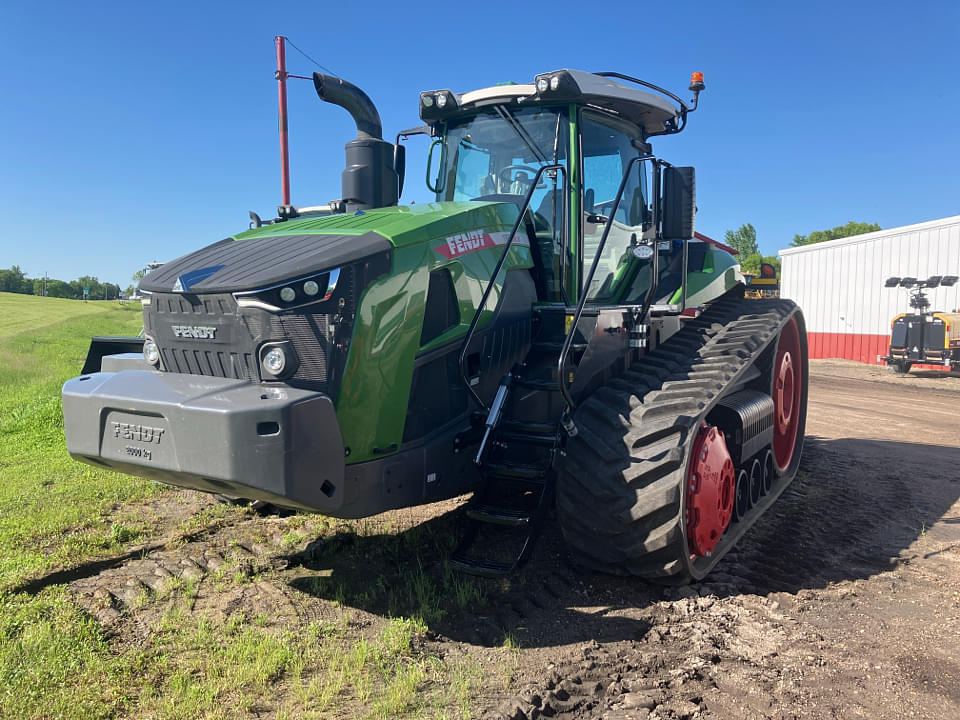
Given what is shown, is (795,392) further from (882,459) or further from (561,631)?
(561,631)

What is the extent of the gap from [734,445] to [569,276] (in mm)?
1625

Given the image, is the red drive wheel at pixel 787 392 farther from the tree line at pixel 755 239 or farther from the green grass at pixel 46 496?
the tree line at pixel 755 239

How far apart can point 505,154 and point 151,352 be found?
2.51 meters

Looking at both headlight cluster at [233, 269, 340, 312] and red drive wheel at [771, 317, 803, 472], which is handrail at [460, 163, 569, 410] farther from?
red drive wheel at [771, 317, 803, 472]

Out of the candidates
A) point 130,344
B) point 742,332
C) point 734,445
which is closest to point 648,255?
point 742,332

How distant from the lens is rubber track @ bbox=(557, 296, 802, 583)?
3.69 m

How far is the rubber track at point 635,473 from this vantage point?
3.69 meters

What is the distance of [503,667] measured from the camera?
3.15 m

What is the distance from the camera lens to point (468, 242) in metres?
3.97

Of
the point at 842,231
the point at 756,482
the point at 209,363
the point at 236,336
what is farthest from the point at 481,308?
the point at 842,231

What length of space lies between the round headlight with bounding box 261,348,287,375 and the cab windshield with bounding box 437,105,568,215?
2.06 m

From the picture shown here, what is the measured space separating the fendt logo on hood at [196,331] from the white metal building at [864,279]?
64.9 feet

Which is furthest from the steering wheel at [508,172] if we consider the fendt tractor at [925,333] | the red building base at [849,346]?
the red building base at [849,346]

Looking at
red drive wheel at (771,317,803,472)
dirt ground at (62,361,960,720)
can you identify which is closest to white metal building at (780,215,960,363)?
red drive wheel at (771,317,803,472)
